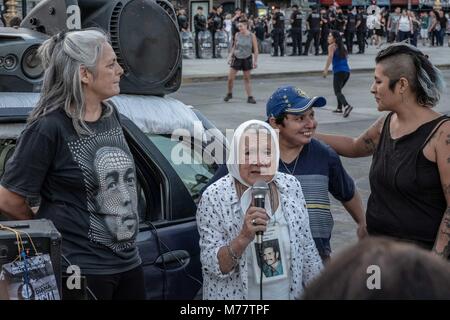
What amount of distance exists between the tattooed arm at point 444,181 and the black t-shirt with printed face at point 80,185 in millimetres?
1269

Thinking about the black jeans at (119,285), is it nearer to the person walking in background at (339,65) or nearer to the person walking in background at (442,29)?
the person walking in background at (339,65)

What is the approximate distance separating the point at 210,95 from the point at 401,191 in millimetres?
15240

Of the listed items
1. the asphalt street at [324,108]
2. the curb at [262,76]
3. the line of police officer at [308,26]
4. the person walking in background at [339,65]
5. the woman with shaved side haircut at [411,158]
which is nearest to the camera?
the woman with shaved side haircut at [411,158]

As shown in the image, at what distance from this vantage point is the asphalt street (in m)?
9.60

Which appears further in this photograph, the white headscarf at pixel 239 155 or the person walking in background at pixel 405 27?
the person walking in background at pixel 405 27

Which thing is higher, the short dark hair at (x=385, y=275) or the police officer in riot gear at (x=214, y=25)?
the short dark hair at (x=385, y=275)

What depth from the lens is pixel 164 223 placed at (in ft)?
12.6

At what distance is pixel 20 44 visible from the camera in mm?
4090

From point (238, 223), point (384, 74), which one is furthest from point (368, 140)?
point (238, 223)

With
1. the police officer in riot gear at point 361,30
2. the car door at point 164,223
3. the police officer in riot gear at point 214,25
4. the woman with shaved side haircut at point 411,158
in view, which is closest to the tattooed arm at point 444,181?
the woman with shaved side haircut at point 411,158

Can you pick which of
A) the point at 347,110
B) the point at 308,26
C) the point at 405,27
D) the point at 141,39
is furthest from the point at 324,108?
the point at 405,27

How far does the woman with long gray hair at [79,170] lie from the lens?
10.5ft

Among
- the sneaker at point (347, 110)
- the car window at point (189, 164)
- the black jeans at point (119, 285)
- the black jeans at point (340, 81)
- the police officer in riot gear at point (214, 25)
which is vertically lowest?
the police officer in riot gear at point (214, 25)
